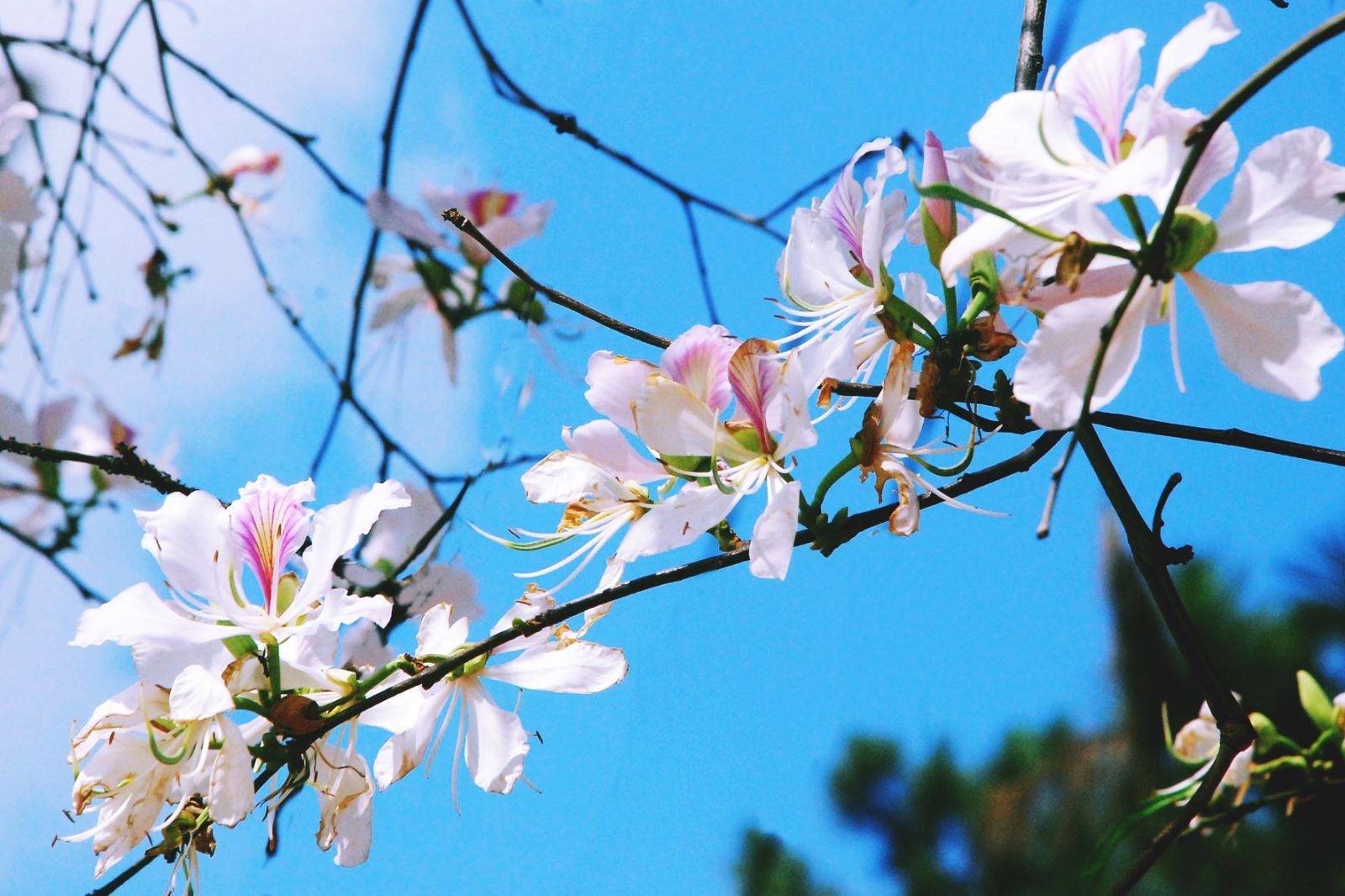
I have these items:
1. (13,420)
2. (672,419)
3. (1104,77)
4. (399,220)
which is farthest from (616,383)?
(13,420)

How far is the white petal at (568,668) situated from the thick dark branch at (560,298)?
77 millimetres

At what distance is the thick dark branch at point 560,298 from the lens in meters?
0.27

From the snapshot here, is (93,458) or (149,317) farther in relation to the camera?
(149,317)

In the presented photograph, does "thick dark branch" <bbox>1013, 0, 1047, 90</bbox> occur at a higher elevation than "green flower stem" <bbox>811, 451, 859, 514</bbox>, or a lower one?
higher

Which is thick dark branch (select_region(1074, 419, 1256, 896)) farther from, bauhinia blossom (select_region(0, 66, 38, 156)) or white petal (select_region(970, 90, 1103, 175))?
bauhinia blossom (select_region(0, 66, 38, 156))

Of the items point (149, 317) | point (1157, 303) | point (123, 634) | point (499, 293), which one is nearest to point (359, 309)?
point (499, 293)

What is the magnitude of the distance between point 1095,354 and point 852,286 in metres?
0.09

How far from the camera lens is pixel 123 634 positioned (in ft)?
0.83

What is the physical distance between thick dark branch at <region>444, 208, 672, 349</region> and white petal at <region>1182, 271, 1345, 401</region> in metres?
0.12

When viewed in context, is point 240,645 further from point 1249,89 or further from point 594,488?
point 1249,89

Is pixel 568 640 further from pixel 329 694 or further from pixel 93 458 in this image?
pixel 93 458

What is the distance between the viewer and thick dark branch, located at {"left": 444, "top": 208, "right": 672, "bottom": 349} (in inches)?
10.5

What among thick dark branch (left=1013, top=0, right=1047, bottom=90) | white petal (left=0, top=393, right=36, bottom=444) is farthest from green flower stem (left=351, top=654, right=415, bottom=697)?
white petal (left=0, top=393, right=36, bottom=444)

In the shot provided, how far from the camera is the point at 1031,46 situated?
0.34 metres
